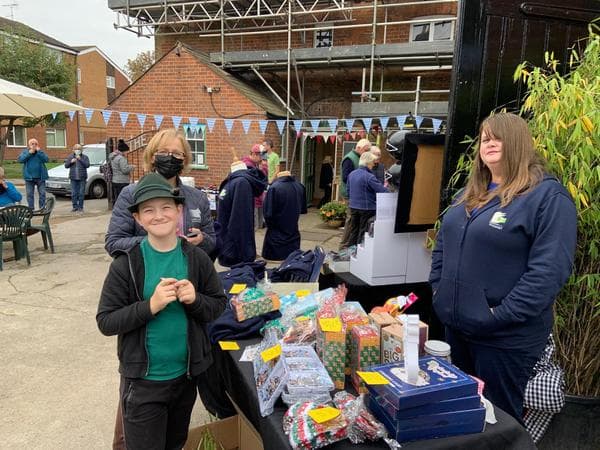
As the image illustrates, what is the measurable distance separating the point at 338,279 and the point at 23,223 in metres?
5.23

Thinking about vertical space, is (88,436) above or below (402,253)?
below

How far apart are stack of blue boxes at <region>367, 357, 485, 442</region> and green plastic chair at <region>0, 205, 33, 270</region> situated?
20.9ft

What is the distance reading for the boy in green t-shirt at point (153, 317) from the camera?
168 cm

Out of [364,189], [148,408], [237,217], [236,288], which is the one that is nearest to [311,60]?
[364,189]

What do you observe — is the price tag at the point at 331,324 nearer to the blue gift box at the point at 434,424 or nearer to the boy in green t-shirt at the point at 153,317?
the blue gift box at the point at 434,424

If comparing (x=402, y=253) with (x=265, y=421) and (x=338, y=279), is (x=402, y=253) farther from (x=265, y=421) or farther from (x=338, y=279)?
(x=265, y=421)

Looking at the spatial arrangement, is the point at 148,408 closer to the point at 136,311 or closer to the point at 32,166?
the point at 136,311

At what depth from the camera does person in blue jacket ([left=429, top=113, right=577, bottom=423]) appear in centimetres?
184

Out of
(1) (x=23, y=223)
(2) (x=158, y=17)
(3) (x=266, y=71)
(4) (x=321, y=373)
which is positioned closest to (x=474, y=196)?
(4) (x=321, y=373)

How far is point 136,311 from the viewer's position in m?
1.64

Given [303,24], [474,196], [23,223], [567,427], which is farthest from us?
[303,24]

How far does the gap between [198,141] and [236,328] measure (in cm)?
1020

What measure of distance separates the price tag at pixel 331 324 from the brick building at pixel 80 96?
1023 inches

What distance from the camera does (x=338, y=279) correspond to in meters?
3.60
